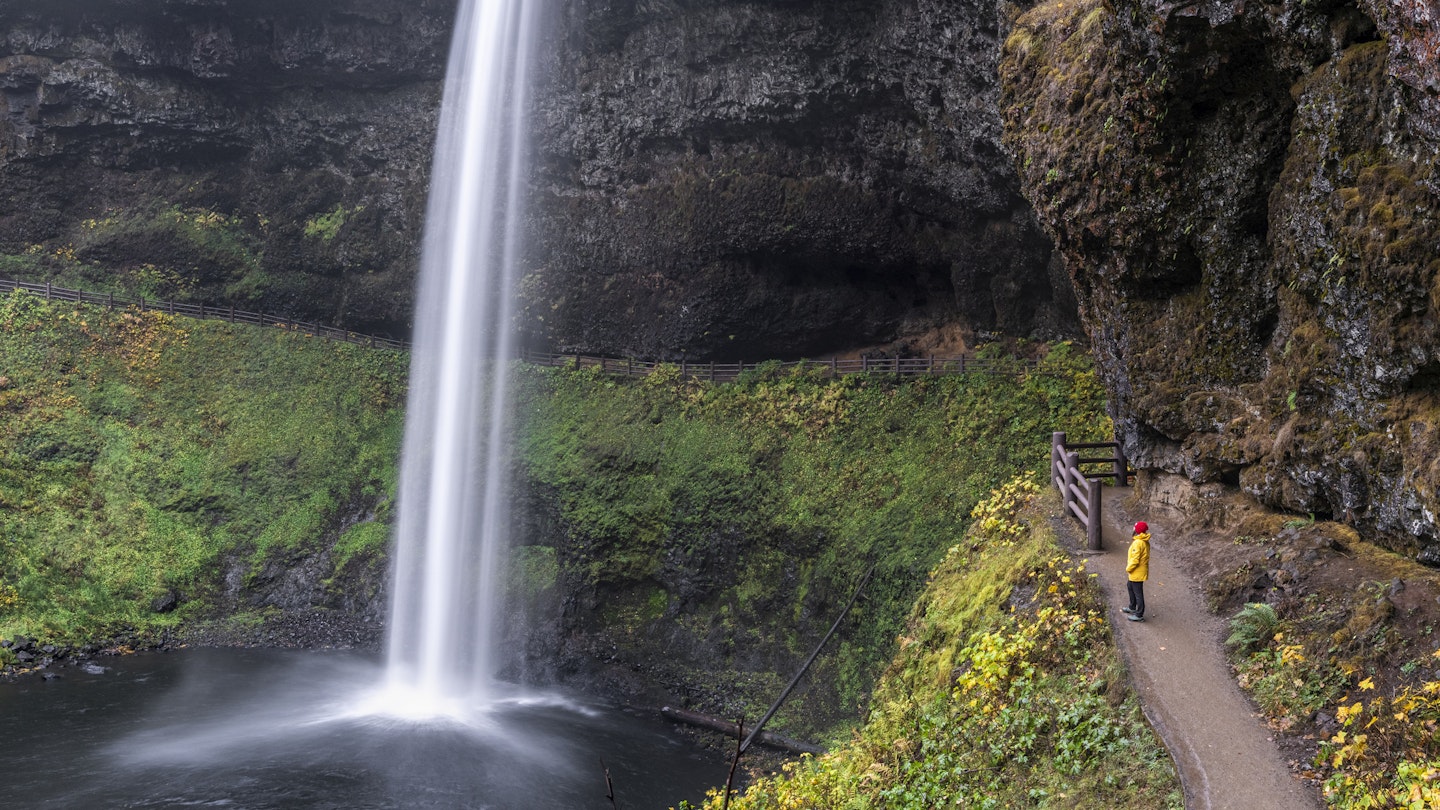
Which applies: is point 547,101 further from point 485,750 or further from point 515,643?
point 485,750

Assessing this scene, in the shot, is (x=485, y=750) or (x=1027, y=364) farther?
(x=1027, y=364)

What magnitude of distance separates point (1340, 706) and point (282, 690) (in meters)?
19.5

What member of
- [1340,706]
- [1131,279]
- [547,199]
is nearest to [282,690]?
[547,199]

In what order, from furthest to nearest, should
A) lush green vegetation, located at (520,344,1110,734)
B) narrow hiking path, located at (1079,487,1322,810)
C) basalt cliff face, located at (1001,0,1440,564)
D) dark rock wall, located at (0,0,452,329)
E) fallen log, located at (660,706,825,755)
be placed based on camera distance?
dark rock wall, located at (0,0,452,329)
lush green vegetation, located at (520,344,1110,734)
fallen log, located at (660,706,825,755)
basalt cliff face, located at (1001,0,1440,564)
narrow hiking path, located at (1079,487,1322,810)

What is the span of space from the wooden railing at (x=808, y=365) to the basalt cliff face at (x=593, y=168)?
0.79 meters

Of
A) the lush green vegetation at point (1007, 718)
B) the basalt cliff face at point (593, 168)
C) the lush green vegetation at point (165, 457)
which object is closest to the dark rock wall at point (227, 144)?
the basalt cliff face at point (593, 168)

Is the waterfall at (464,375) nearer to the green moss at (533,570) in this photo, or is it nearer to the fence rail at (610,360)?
the green moss at (533,570)

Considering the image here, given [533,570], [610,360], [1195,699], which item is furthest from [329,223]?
[1195,699]

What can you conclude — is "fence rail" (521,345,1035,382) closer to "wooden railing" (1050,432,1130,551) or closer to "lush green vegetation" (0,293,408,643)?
"lush green vegetation" (0,293,408,643)

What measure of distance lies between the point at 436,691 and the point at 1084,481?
15005mm

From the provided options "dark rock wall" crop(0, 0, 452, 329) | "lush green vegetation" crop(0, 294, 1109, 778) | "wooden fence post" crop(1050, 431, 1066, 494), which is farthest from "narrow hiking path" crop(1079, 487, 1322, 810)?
"dark rock wall" crop(0, 0, 452, 329)

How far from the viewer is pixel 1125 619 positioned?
962 centimetres

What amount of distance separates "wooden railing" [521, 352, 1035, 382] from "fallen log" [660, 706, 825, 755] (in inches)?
383

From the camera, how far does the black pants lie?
952cm
